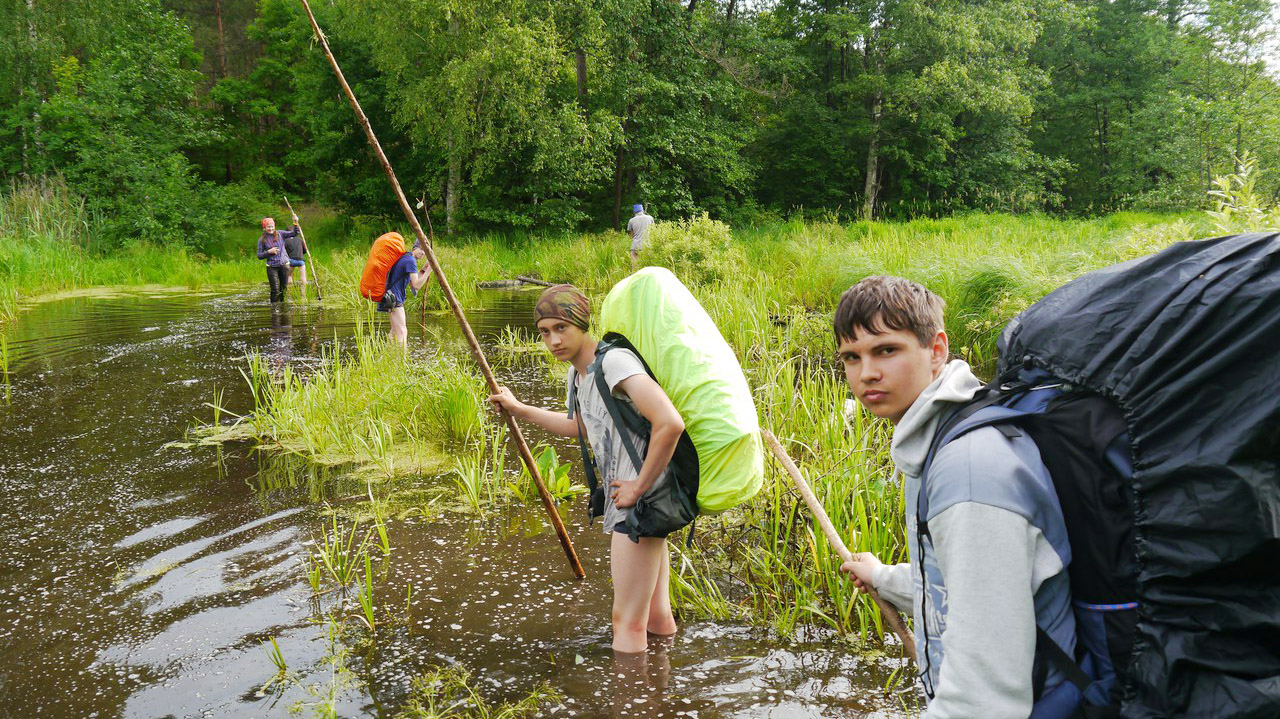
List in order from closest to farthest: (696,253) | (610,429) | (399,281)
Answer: (610,429), (399,281), (696,253)

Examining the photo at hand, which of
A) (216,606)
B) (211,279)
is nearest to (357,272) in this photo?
(211,279)

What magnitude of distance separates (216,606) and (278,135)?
3851 cm

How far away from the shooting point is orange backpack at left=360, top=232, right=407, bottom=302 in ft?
30.8

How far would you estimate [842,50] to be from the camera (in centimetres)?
3177

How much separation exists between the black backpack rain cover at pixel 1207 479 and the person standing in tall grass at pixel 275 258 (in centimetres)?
1654

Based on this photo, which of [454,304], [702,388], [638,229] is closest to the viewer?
[702,388]

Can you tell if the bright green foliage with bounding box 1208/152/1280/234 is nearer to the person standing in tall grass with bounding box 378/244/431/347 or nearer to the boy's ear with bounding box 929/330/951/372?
the boy's ear with bounding box 929/330/951/372

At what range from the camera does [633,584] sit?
3143 mm

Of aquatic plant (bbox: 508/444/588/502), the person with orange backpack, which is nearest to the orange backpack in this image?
the person with orange backpack

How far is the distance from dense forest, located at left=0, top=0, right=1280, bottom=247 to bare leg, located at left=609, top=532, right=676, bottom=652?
72.3 feet

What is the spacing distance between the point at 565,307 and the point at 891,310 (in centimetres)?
159

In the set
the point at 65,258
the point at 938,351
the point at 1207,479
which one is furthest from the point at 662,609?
the point at 65,258

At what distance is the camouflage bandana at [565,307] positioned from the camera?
118 inches

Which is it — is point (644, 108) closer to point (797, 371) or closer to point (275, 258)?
point (275, 258)
